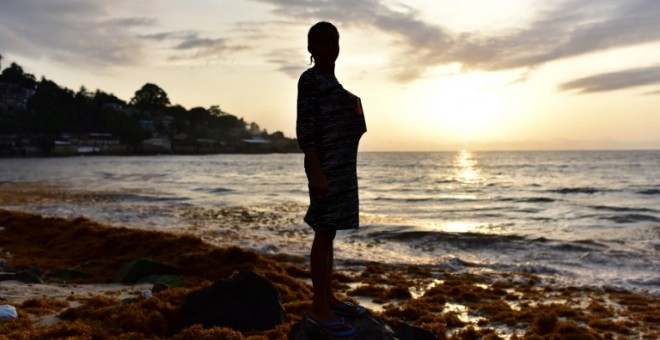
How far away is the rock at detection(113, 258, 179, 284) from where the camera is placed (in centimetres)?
952

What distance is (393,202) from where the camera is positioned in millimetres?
31625

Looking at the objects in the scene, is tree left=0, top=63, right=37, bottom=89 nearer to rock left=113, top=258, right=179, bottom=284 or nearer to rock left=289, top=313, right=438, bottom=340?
rock left=113, top=258, right=179, bottom=284

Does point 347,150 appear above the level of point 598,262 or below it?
above

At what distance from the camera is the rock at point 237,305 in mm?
6062

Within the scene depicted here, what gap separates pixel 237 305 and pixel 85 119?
173 meters

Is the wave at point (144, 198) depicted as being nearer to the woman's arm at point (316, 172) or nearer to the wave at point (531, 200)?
the wave at point (531, 200)

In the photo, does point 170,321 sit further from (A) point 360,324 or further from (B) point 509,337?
(B) point 509,337

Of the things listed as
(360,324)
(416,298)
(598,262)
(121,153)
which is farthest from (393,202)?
(121,153)

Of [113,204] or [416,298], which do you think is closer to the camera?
[416,298]

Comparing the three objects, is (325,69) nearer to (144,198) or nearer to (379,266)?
(379,266)

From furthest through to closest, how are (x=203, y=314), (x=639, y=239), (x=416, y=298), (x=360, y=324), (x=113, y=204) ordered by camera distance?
(x=113, y=204) → (x=639, y=239) → (x=416, y=298) → (x=203, y=314) → (x=360, y=324)

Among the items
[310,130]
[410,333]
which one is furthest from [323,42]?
[410,333]

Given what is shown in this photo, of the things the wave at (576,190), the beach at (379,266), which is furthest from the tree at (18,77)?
the wave at (576,190)

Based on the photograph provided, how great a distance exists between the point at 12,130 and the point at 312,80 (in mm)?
161193
